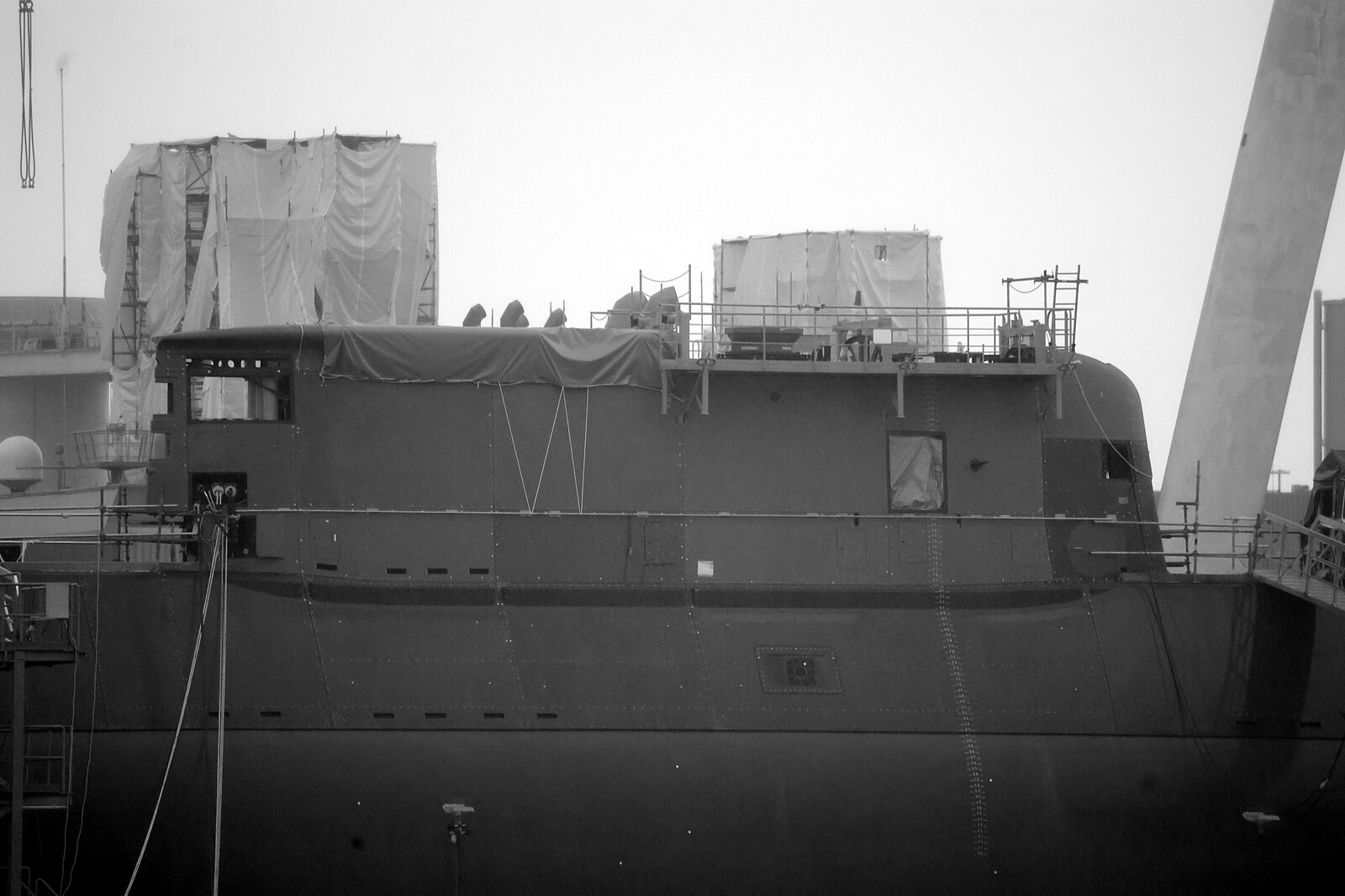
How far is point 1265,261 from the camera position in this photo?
29344 millimetres

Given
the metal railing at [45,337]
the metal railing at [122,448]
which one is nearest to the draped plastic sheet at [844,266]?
the metal railing at [122,448]

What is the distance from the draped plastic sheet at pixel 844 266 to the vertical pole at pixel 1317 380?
18.7 meters

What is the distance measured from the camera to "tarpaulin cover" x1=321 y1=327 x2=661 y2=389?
20.4 meters

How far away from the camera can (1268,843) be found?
65.9 ft

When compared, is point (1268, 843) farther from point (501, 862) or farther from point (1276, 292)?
point (1276, 292)

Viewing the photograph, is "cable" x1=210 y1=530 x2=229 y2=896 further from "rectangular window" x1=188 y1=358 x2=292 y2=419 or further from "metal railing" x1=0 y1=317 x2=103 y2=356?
"metal railing" x1=0 y1=317 x2=103 y2=356

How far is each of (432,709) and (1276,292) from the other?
64.7 ft

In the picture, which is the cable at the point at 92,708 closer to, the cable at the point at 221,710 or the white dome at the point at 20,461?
the cable at the point at 221,710

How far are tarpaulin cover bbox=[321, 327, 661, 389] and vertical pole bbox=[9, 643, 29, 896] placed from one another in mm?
5698

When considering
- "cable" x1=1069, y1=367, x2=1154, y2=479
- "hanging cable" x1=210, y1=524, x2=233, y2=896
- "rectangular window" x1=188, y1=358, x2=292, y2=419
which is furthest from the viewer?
"cable" x1=1069, y1=367, x2=1154, y2=479

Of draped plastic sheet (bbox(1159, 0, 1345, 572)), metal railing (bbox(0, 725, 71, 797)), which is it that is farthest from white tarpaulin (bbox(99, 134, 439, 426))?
metal railing (bbox(0, 725, 71, 797))

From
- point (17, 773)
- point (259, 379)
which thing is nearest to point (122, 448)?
point (259, 379)

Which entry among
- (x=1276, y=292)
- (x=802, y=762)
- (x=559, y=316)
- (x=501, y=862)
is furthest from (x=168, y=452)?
(x=1276, y=292)

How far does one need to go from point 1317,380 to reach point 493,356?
38.5 m
